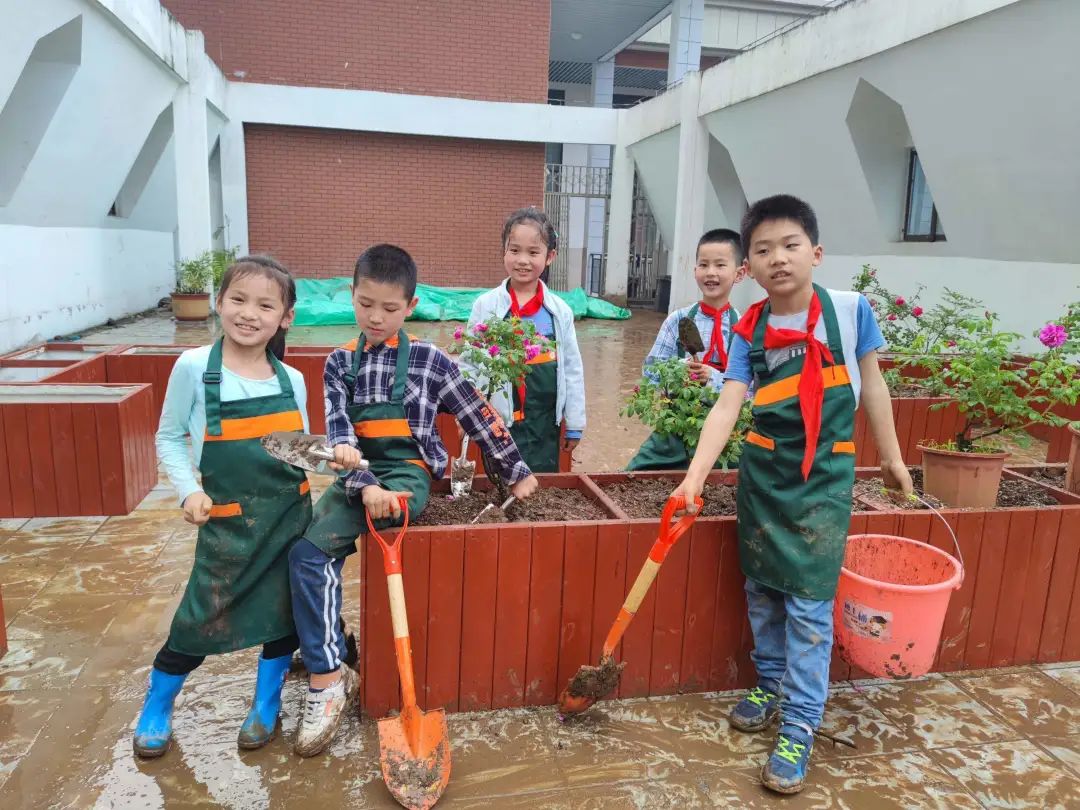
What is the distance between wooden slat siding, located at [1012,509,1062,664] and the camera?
280 centimetres

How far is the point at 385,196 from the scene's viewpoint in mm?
15039

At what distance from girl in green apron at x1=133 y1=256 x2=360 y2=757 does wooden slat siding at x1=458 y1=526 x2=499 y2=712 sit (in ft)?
1.66

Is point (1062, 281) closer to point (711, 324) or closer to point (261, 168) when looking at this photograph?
point (711, 324)

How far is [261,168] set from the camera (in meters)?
14.5

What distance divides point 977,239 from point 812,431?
6843 mm

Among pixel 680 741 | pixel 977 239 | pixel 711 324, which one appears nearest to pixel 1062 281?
pixel 977 239

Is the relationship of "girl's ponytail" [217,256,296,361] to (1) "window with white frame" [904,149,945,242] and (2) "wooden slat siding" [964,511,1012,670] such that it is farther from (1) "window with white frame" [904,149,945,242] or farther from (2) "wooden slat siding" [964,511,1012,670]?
(1) "window with white frame" [904,149,945,242]

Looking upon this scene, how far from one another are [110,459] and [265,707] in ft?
7.58

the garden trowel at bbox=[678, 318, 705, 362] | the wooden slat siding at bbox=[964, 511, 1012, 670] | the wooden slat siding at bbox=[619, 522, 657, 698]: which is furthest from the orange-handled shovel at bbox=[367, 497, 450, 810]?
the wooden slat siding at bbox=[964, 511, 1012, 670]

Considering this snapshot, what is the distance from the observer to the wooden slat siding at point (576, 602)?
248 cm

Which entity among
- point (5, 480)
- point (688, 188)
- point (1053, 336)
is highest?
point (688, 188)

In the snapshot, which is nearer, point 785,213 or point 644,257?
point 785,213

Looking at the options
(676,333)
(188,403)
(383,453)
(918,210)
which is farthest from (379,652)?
(918,210)

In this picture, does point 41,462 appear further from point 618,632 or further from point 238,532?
point 618,632
